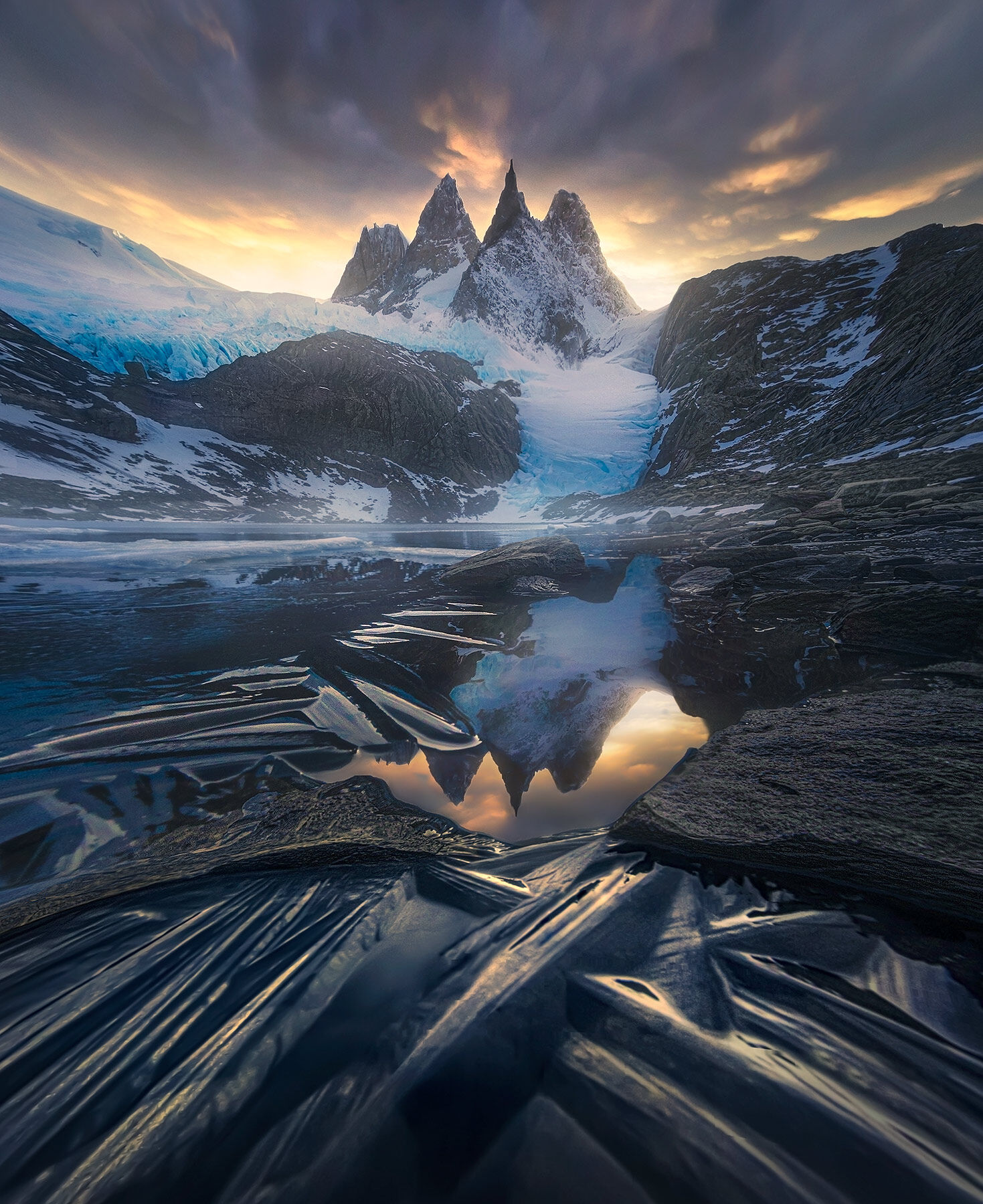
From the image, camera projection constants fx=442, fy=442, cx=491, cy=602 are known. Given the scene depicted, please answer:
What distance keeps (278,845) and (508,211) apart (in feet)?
594

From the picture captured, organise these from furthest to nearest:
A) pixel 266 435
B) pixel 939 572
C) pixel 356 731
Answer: pixel 266 435 < pixel 939 572 < pixel 356 731

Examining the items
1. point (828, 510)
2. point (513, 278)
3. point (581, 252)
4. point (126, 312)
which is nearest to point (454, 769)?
point (828, 510)

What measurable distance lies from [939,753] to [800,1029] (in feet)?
6.74

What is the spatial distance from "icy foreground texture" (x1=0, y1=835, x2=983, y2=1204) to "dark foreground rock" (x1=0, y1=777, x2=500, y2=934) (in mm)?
188

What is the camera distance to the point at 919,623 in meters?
4.93

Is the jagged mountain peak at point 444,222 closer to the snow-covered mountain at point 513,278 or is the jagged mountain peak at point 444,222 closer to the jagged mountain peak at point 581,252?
the snow-covered mountain at point 513,278

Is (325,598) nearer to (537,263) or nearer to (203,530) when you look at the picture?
(203,530)

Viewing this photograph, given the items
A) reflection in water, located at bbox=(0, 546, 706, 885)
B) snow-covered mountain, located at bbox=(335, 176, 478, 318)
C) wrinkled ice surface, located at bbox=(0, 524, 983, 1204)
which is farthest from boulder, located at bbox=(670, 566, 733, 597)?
snow-covered mountain, located at bbox=(335, 176, 478, 318)

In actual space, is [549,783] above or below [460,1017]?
below

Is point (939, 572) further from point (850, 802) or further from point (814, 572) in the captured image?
point (850, 802)

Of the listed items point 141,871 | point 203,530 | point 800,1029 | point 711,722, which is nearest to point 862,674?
point 711,722

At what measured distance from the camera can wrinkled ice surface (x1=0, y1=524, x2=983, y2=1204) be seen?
1151mm

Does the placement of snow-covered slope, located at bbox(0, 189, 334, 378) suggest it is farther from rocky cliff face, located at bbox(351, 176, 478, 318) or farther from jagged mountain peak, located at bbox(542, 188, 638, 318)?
jagged mountain peak, located at bbox(542, 188, 638, 318)

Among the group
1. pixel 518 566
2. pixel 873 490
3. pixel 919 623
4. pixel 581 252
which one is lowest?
pixel 919 623
